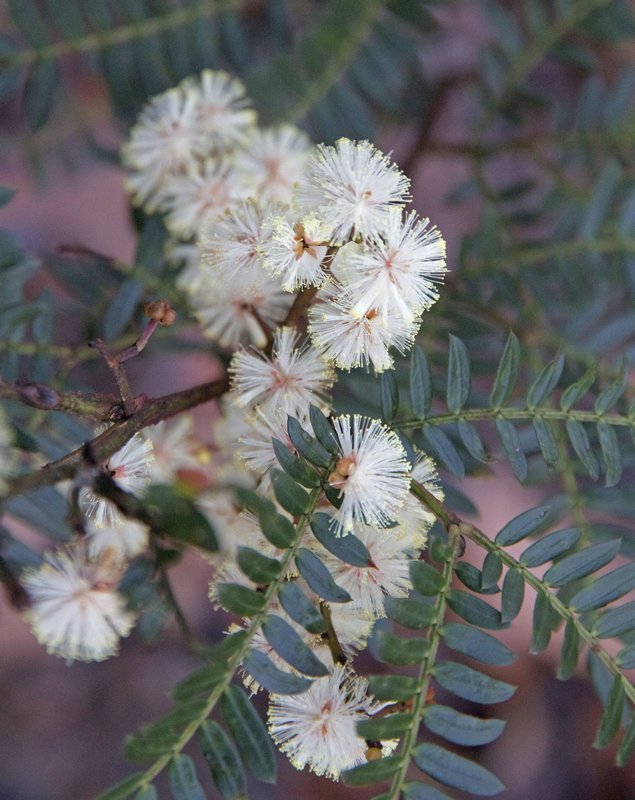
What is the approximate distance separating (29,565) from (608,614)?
0.59m

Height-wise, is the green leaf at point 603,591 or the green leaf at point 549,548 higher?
the green leaf at point 549,548

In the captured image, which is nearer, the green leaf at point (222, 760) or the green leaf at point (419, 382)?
the green leaf at point (222, 760)

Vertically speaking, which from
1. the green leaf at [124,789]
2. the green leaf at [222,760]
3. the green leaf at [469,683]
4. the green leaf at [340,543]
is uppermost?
the green leaf at [340,543]

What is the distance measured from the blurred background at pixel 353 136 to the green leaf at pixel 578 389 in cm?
19

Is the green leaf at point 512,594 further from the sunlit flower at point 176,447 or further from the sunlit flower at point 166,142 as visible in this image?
the sunlit flower at point 166,142

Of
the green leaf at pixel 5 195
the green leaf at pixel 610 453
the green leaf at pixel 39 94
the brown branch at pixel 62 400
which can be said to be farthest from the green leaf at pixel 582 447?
the green leaf at pixel 39 94

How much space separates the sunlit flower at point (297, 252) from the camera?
68 cm

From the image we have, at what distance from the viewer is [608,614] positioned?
0.70 meters

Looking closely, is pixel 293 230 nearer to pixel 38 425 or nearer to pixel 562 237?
pixel 38 425

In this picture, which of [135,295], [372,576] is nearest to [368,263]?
[372,576]

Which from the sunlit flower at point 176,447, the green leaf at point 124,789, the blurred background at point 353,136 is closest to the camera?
the green leaf at point 124,789

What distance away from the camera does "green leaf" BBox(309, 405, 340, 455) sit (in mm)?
688

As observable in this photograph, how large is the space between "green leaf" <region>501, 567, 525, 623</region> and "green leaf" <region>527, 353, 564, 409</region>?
177mm

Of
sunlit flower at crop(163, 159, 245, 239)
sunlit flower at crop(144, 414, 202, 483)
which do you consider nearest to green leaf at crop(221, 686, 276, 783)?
sunlit flower at crop(144, 414, 202, 483)
